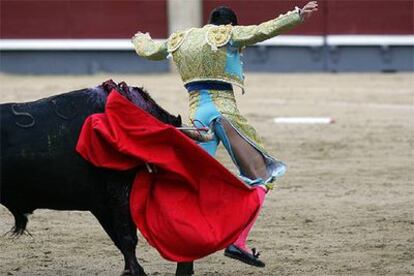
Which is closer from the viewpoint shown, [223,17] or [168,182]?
[168,182]

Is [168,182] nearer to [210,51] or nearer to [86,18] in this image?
[210,51]

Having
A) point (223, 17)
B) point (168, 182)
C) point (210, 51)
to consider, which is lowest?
point (168, 182)

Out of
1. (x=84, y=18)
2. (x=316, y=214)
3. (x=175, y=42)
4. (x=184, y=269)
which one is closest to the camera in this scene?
(x=184, y=269)

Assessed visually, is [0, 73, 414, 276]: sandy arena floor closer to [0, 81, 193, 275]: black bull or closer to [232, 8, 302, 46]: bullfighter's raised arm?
[0, 81, 193, 275]: black bull

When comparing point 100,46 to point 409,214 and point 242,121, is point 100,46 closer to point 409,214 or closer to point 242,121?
point 409,214

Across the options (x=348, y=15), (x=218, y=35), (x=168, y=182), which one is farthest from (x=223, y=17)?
(x=348, y=15)

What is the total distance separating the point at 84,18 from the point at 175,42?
35.6ft

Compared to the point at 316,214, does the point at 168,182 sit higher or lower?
higher

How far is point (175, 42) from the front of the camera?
4.04 m

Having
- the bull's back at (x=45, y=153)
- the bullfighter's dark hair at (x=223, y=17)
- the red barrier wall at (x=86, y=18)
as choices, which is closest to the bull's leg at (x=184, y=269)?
the bull's back at (x=45, y=153)

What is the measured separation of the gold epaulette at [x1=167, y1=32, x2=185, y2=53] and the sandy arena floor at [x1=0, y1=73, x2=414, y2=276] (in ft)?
2.79

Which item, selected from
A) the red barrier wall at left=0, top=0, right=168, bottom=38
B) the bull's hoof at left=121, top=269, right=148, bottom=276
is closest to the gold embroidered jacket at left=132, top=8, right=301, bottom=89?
the bull's hoof at left=121, top=269, right=148, bottom=276

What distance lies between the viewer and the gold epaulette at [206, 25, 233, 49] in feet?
12.9

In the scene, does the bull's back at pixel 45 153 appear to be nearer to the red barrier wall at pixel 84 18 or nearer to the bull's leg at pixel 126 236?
the bull's leg at pixel 126 236
